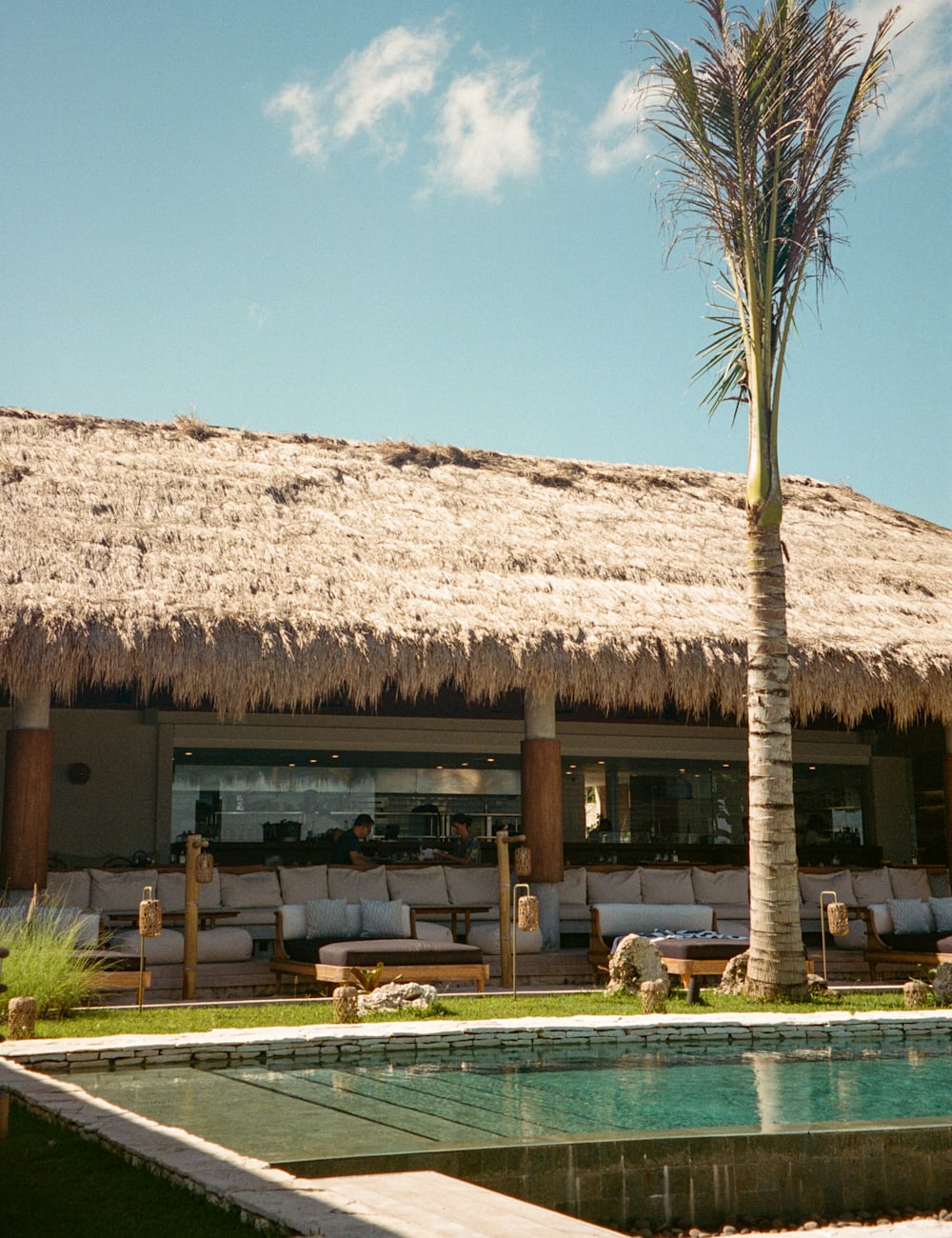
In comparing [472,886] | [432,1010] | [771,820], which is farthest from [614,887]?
[432,1010]

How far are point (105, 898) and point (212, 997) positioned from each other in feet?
4.59

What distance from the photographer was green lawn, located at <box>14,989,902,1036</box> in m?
7.05

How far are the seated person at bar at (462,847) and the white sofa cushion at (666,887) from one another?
1.77 metres

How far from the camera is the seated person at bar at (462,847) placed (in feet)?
42.5

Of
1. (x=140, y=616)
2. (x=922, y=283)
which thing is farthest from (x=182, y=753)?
(x=922, y=283)

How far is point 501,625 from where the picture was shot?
10.4 m

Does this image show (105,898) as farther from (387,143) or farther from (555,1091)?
(387,143)

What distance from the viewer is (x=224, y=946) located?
31.7ft

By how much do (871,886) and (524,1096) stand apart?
7.76 m

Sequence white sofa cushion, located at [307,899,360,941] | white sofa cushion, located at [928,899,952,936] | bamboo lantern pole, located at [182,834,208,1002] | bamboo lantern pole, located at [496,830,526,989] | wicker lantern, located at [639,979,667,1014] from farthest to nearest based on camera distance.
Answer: white sofa cushion, located at [928,899,952,936] < white sofa cushion, located at [307,899,360,941] < bamboo lantern pole, located at [496,830,526,989] < bamboo lantern pole, located at [182,834,208,1002] < wicker lantern, located at [639,979,667,1014]

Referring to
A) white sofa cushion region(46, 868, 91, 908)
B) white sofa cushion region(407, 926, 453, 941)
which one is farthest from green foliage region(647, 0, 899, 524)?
white sofa cushion region(46, 868, 91, 908)

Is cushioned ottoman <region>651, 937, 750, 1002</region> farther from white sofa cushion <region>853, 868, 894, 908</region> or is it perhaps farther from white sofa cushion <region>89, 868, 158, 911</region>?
Result: white sofa cushion <region>89, 868, 158, 911</region>

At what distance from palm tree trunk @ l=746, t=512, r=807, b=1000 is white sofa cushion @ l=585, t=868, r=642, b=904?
126 inches

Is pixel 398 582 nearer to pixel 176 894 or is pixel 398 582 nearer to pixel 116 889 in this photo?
pixel 176 894
